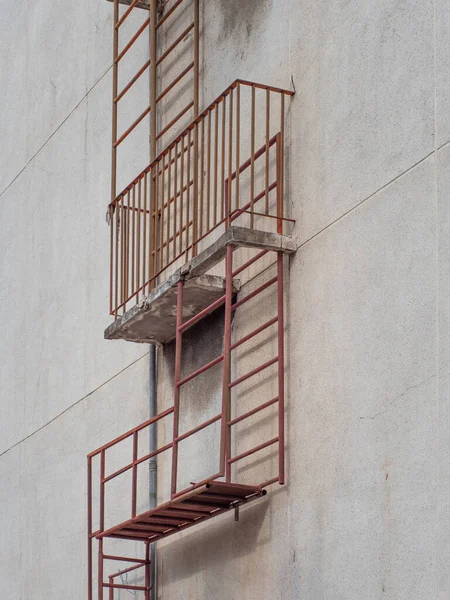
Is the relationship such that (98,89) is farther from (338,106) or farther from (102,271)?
(338,106)

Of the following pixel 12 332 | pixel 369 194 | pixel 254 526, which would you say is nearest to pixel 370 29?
pixel 369 194

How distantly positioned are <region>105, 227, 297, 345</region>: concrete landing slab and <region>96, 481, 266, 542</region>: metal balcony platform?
218 centimetres

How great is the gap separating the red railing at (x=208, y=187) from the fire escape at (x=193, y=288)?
2 centimetres

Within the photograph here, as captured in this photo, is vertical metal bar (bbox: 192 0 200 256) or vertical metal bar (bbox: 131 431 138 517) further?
vertical metal bar (bbox: 131 431 138 517)

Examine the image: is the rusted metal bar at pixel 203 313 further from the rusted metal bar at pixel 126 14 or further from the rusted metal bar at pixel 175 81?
the rusted metal bar at pixel 126 14

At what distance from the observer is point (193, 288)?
14.5 meters

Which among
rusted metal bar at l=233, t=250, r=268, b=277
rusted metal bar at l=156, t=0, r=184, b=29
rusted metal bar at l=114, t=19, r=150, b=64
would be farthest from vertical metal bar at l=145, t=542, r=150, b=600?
rusted metal bar at l=156, t=0, r=184, b=29

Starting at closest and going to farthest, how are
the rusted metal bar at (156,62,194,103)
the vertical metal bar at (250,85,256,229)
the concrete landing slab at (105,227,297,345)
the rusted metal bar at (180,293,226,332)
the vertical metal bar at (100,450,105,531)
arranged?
1. the concrete landing slab at (105,227,297,345)
2. the vertical metal bar at (250,85,256,229)
3. the rusted metal bar at (180,293,226,332)
4. the vertical metal bar at (100,450,105,531)
5. the rusted metal bar at (156,62,194,103)

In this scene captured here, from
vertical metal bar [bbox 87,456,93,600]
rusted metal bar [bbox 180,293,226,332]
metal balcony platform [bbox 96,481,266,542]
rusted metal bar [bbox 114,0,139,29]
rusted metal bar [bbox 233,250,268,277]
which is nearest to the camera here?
metal balcony platform [bbox 96,481,266,542]

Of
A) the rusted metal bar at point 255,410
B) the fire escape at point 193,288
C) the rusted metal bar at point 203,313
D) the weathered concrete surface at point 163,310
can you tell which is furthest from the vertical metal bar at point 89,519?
the rusted metal bar at point 255,410

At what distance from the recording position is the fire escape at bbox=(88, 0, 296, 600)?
13.5 m

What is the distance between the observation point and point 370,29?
12.9 meters

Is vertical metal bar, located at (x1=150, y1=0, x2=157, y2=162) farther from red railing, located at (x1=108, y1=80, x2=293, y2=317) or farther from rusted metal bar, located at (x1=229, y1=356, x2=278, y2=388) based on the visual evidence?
rusted metal bar, located at (x1=229, y1=356, x2=278, y2=388)

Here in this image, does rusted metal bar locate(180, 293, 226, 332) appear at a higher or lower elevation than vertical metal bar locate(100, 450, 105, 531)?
higher
